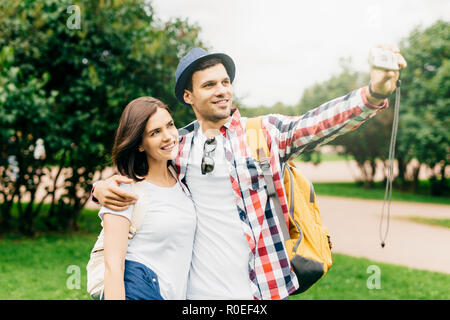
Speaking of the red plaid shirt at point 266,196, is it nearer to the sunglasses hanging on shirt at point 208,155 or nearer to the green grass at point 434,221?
the sunglasses hanging on shirt at point 208,155

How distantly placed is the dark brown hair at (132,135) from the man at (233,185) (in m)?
0.15

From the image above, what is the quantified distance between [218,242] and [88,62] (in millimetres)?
6220

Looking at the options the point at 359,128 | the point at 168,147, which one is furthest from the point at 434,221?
the point at 168,147


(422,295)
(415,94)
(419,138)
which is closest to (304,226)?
(422,295)

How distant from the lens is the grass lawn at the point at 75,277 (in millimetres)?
5523

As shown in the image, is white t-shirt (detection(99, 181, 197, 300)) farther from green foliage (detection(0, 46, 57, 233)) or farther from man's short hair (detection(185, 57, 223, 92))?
green foliage (detection(0, 46, 57, 233))

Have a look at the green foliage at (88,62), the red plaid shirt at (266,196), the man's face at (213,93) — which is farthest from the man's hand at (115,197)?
the green foliage at (88,62)

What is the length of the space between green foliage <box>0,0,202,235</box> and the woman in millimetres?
5207

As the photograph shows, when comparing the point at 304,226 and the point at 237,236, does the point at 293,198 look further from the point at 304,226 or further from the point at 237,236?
the point at 237,236

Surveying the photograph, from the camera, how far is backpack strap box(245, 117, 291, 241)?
199cm

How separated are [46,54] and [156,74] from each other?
191 cm

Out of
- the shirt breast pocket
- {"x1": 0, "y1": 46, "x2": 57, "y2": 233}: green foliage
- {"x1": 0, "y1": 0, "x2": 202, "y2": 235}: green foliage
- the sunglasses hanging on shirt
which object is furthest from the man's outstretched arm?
{"x1": 0, "y1": 0, "x2": 202, "y2": 235}: green foliage

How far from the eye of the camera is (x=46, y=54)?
24.8 ft

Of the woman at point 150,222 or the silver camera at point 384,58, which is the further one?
the woman at point 150,222
